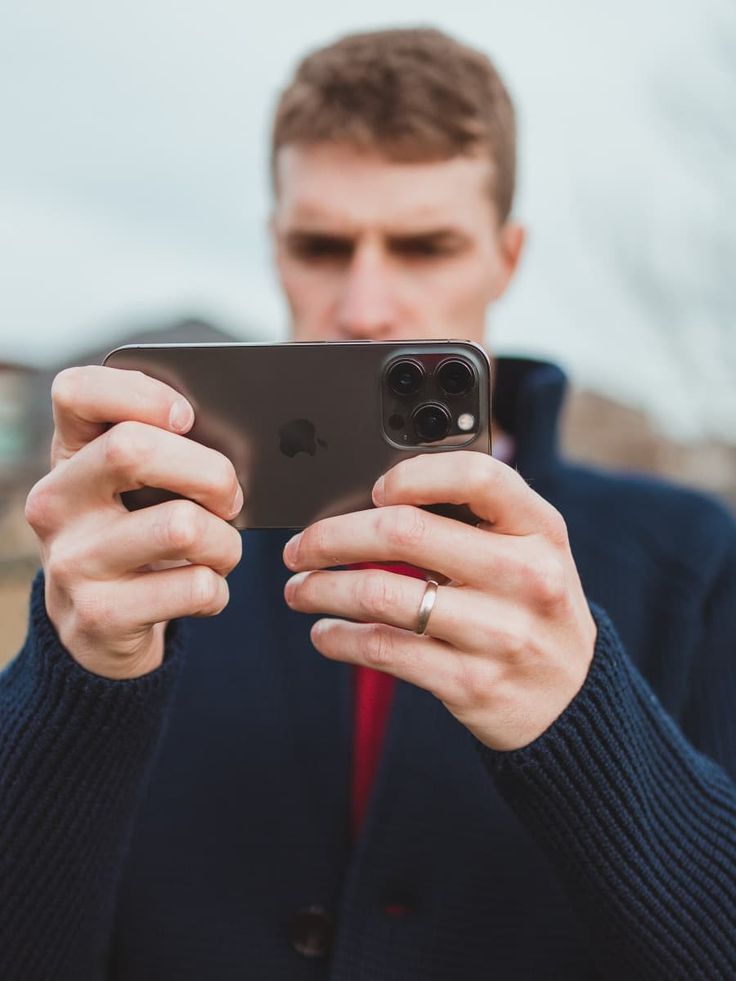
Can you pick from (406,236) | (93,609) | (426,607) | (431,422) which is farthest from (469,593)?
(406,236)

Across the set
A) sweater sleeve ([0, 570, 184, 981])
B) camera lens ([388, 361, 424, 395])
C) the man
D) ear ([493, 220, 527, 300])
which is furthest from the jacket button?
ear ([493, 220, 527, 300])

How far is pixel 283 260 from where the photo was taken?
2432 millimetres

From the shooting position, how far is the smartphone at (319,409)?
49.1 inches

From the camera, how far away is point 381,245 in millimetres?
2312

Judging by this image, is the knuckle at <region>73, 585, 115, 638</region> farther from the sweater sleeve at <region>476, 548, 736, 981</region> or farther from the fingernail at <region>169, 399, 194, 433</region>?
the sweater sleeve at <region>476, 548, 736, 981</region>

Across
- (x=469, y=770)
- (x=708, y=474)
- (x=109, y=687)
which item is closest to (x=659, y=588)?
(x=469, y=770)

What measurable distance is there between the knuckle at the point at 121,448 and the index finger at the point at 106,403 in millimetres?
40

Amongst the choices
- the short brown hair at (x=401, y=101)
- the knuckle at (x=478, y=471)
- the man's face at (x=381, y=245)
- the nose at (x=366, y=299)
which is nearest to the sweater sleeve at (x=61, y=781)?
the knuckle at (x=478, y=471)

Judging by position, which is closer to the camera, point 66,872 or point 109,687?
point 109,687

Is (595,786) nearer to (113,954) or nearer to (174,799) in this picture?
(174,799)

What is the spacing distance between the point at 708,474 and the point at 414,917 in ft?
89.2

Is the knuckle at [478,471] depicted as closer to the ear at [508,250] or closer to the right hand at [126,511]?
the right hand at [126,511]

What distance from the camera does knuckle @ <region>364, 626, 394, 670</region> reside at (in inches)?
46.4

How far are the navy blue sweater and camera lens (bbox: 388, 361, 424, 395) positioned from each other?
1.39 feet
